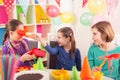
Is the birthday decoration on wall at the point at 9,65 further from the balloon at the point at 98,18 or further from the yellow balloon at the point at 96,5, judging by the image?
the balloon at the point at 98,18

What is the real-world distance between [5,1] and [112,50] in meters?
1.53

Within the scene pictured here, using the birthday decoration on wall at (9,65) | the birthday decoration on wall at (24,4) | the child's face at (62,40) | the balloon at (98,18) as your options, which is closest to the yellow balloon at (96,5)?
the balloon at (98,18)

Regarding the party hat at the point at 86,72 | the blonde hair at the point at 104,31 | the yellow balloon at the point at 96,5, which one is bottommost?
the party hat at the point at 86,72

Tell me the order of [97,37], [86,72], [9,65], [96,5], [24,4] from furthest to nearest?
[24,4], [96,5], [97,37], [86,72], [9,65]

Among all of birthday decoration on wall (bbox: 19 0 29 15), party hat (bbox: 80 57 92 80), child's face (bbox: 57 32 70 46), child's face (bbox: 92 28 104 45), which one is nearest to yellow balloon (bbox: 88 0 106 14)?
child's face (bbox: 57 32 70 46)

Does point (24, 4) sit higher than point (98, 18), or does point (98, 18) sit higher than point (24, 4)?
point (24, 4)

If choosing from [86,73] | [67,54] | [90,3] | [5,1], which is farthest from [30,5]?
[86,73]

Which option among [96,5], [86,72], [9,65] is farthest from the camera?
[96,5]

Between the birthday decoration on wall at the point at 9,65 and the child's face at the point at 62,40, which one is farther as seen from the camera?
the child's face at the point at 62,40

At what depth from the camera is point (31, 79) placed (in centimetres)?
72

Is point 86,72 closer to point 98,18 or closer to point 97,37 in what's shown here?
point 97,37

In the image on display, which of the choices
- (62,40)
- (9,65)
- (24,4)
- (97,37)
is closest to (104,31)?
(97,37)

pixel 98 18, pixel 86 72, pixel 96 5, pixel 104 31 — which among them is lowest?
pixel 86 72

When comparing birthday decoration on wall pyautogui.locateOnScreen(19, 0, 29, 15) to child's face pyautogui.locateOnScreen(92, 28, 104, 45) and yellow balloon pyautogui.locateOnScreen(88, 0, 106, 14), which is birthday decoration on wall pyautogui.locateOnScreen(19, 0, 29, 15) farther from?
child's face pyautogui.locateOnScreen(92, 28, 104, 45)
